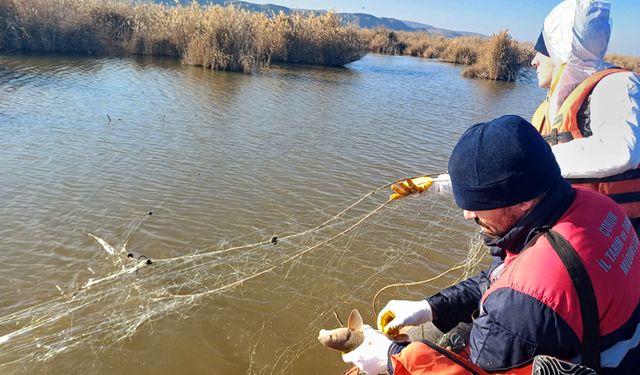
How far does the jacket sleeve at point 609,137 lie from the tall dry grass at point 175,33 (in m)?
15.9

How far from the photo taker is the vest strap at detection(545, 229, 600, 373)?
4.83 ft

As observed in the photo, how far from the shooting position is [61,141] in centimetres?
777

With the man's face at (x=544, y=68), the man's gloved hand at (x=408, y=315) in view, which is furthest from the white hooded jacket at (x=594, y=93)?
the man's gloved hand at (x=408, y=315)

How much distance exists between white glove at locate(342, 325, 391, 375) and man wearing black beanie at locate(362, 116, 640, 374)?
0.39m

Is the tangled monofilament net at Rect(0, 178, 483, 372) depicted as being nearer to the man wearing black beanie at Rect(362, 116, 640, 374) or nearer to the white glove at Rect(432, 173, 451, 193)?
the white glove at Rect(432, 173, 451, 193)

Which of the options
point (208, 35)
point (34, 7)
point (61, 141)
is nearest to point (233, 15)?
point (208, 35)

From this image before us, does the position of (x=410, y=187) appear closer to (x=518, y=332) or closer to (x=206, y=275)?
(x=206, y=275)

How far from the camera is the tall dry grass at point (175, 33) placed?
1769 centimetres

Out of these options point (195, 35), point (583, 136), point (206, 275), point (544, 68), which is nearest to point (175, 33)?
point (195, 35)

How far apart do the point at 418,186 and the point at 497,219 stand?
177 cm

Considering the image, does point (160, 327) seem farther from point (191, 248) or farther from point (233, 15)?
point (233, 15)

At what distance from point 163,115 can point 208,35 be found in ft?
29.8

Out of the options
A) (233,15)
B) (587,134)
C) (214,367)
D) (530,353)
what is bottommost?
(214,367)

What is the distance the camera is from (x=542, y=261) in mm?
1549
